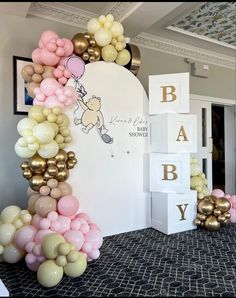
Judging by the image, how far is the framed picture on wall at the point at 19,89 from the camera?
108 inches

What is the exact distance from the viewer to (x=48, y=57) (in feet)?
7.67

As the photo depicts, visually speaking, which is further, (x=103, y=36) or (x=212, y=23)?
(x=212, y=23)

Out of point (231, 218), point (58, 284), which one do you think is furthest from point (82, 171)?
point (231, 218)

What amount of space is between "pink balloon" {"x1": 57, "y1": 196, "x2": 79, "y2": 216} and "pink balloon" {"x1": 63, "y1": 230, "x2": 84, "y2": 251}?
201 millimetres

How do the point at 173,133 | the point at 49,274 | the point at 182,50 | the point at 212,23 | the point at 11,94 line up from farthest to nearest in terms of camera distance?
the point at 182,50 → the point at 212,23 → the point at 173,133 → the point at 11,94 → the point at 49,274

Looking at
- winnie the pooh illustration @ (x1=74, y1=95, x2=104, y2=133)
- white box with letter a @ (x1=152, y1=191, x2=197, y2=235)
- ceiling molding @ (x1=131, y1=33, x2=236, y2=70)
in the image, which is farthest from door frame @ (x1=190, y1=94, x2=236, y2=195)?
winnie the pooh illustration @ (x1=74, y1=95, x2=104, y2=133)

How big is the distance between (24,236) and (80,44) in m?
1.84

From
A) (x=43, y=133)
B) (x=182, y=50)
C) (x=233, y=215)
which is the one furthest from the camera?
(x=182, y=50)

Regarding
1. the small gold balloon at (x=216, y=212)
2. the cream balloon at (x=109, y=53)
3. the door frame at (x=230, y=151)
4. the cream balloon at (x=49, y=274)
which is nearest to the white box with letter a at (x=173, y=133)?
the small gold balloon at (x=216, y=212)

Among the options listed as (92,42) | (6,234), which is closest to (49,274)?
(6,234)

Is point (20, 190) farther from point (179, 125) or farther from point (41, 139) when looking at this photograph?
point (179, 125)

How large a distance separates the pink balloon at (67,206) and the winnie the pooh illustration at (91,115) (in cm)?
76

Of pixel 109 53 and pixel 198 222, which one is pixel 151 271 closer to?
pixel 198 222

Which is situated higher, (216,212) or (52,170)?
(52,170)
